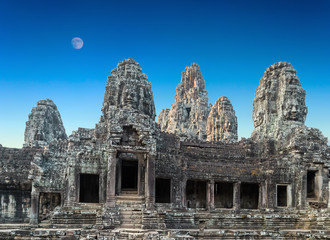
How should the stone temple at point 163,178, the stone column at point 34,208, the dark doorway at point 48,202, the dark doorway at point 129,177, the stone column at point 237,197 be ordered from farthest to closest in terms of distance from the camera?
the dark doorway at point 48,202
the dark doorway at point 129,177
the stone column at point 237,197
the stone column at point 34,208
the stone temple at point 163,178

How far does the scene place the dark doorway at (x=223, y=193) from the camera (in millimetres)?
26375

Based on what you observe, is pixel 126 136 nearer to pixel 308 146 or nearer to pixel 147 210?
pixel 147 210

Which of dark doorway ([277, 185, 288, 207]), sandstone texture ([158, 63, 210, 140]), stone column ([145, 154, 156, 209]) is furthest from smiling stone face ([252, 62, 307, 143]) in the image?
sandstone texture ([158, 63, 210, 140])

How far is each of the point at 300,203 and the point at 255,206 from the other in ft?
11.1

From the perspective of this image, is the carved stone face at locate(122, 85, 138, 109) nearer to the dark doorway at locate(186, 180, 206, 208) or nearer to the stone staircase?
the dark doorway at locate(186, 180, 206, 208)

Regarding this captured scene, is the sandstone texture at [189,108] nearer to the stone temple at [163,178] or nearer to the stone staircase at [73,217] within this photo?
the stone temple at [163,178]

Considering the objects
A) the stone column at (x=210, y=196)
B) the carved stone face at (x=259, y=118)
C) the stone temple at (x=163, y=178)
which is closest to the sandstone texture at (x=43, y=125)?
the stone temple at (x=163, y=178)

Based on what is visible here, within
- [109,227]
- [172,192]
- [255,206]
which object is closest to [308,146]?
[255,206]

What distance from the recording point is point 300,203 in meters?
24.1

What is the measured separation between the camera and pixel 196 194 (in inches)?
1009

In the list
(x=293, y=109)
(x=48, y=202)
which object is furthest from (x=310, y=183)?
(x=48, y=202)

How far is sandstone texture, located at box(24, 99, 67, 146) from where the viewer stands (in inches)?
1271

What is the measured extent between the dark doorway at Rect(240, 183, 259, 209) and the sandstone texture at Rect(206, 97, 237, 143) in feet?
69.0

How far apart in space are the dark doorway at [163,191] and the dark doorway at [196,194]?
1282mm
